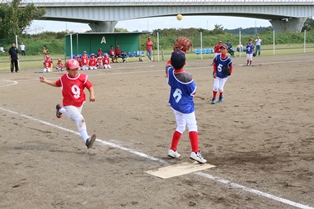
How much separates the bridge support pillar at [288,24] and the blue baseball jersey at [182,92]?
241 feet

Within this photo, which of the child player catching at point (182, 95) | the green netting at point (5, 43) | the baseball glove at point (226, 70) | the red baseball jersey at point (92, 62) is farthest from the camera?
the green netting at point (5, 43)

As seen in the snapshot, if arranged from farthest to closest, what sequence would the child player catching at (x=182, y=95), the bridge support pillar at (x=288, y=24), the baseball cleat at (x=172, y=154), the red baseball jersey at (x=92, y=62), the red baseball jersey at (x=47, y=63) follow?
the bridge support pillar at (x=288, y=24)
the red baseball jersey at (x=92, y=62)
the red baseball jersey at (x=47, y=63)
the baseball cleat at (x=172, y=154)
the child player catching at (x=182, y=95)

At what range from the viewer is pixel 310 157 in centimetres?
670

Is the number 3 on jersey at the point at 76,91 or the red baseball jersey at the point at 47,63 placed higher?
the red baseball jersey at the point at 47,63

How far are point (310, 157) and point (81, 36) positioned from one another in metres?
31.5

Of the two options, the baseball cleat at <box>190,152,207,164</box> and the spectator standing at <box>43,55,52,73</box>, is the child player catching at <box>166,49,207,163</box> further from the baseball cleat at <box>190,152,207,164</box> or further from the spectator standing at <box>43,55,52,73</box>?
the spectator standing at <box>43,55,52,73</box>

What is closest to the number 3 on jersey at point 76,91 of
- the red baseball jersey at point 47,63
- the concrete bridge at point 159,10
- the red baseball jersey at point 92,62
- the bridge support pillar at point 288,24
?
the red baseball jersey at point 47,63

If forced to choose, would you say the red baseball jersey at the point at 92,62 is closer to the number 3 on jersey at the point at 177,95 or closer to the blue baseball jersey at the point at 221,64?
the blue baseball jersey at the point at 221,64

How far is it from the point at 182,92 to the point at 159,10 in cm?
5776

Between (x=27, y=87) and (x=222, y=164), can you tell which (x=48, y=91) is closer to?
(x=27, y=87)

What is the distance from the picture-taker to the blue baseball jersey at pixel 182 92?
6.72 metres

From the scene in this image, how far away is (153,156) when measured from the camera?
23.4ft

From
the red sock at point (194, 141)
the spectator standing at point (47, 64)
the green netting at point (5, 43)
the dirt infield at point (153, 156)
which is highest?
the green netting at point (5, 43)

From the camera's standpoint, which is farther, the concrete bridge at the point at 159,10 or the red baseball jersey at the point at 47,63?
the concrete bridge at the point at 159,10
